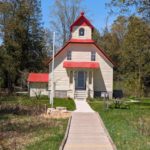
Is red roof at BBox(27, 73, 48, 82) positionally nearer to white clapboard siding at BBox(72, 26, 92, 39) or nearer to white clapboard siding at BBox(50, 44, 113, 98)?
white clapboard siding at BBox(50, 44, 113, 98)

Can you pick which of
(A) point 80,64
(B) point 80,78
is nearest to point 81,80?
(B) point 80,78

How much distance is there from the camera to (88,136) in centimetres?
1769

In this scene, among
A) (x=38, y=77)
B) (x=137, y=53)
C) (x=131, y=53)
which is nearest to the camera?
(x=38, y=77)

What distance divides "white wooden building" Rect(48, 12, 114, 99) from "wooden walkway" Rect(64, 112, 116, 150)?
70.7 feet

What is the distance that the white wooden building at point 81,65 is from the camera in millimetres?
45688

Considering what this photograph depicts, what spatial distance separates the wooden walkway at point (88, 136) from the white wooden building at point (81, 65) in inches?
848

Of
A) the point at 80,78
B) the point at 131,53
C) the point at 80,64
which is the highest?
the point at 131,53

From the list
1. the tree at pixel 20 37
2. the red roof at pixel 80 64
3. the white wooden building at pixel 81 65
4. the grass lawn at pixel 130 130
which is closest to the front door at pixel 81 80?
the white wooden building at pixel 81 65

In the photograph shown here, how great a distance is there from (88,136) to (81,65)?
27828 millimetres

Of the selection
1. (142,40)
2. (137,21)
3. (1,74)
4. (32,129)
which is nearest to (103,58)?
(142,40)

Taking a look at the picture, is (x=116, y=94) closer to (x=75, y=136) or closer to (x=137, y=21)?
(x=137, y=21)

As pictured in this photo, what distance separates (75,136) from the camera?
57.9ft

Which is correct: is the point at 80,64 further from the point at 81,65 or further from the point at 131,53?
the point at 131,53

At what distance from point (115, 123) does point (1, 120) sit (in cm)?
570
